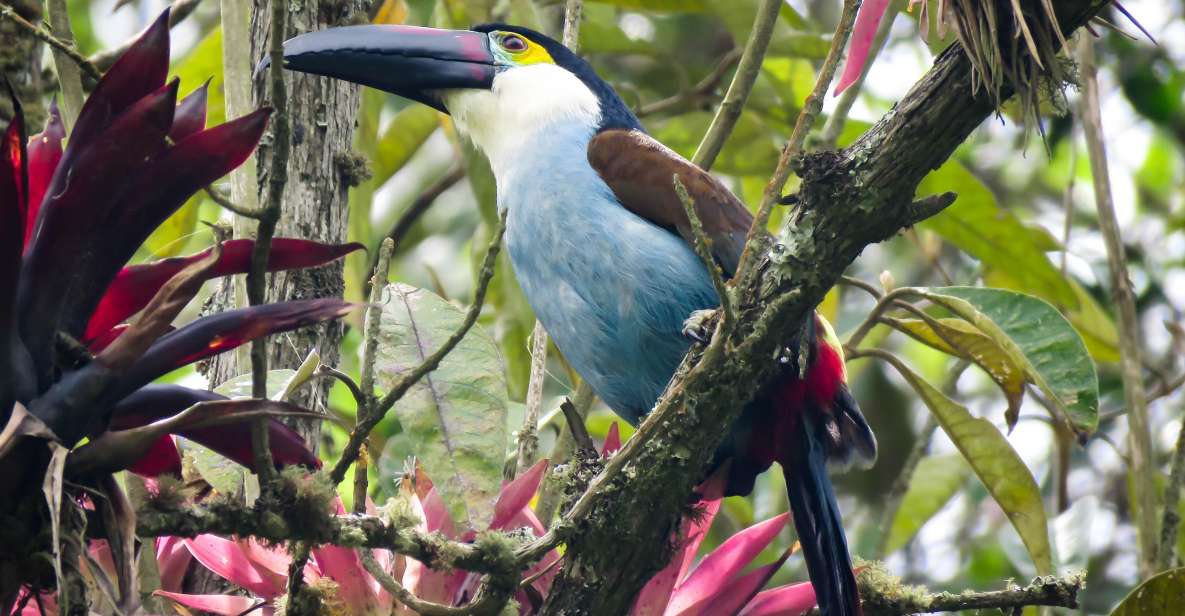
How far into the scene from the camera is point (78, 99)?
2.09m

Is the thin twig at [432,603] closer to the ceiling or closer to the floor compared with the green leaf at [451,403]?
closer to the floor

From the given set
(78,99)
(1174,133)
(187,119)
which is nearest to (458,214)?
(1174,133)

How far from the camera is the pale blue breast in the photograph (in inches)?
107

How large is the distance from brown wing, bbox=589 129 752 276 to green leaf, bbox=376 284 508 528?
0.85m

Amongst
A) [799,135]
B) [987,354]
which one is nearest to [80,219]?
[799,135]

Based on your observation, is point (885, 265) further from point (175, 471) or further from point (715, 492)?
point (175, 471)

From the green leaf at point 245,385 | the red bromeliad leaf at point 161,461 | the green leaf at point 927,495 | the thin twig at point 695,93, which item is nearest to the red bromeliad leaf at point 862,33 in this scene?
the green leaf at point 245,385

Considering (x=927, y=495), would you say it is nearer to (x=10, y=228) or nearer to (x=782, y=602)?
(x=782, y=602)

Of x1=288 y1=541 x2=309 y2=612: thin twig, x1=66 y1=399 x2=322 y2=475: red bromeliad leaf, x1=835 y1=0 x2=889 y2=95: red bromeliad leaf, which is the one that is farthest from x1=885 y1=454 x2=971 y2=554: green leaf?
x1=66 y1=399 x2=322 y2=475: red bromeliad leaf

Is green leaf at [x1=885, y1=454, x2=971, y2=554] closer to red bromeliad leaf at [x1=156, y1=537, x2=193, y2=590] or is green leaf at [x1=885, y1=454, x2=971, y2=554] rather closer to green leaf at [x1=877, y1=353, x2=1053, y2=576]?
green leaf at [x1=877, y1=353, x2=1053, y2=576]

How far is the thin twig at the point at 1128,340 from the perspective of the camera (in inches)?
121

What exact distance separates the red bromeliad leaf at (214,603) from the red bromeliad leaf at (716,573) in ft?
1.97

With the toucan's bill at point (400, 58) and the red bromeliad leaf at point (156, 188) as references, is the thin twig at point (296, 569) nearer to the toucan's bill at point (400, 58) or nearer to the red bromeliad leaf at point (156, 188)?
the red bromeliad leaf at point (156, 188)

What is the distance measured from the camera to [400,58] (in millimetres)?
2900
